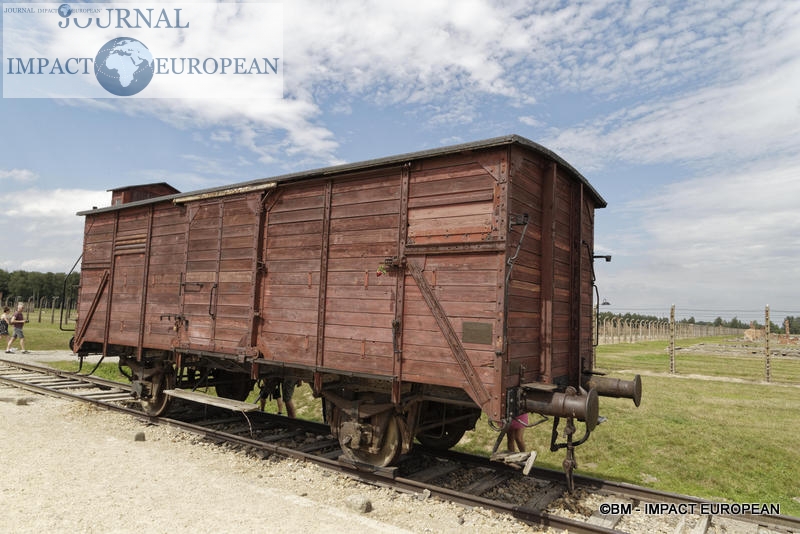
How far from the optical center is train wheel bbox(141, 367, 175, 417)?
32.1 feet

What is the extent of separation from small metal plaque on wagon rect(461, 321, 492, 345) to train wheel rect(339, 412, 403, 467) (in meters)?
1.78

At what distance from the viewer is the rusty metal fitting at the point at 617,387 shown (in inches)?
261

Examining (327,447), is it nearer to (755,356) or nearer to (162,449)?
(162,449)

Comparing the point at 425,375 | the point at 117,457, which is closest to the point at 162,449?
the point at 117,457

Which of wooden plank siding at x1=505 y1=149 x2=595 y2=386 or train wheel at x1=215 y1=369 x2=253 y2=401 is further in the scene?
train wheel at x1=215 y1=369 x2=253 y2=401

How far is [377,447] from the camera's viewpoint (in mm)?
6652

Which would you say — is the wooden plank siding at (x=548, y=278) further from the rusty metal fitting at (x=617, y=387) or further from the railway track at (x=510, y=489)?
the railway track at (x=510, y=489)

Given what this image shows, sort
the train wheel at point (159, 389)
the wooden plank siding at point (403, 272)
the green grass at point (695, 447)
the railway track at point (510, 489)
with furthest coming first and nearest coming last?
1. the train wheel at point (159, 389)
2. the green grass at point (695, 447)
3. the wooden plank siding at point (403, 272)
4. the railway track at point (510, 489)

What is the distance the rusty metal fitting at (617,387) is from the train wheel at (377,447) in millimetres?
2849

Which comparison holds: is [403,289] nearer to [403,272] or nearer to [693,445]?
[403,272]

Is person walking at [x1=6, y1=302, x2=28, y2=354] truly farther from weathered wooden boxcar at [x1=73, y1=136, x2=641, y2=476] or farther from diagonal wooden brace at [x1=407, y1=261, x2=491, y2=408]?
diagonal wooden brace at [x1=407, y1=261, x2=491, y2=408]

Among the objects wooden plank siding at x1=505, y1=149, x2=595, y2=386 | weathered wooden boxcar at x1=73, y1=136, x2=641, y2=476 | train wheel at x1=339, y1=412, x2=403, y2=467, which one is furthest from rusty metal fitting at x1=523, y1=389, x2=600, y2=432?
train wheel at x1=339, y1=412, x2=403, y2=467

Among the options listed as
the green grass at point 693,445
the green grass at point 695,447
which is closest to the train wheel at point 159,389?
the green grass at point 693,445

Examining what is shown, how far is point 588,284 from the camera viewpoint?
8.05 m
